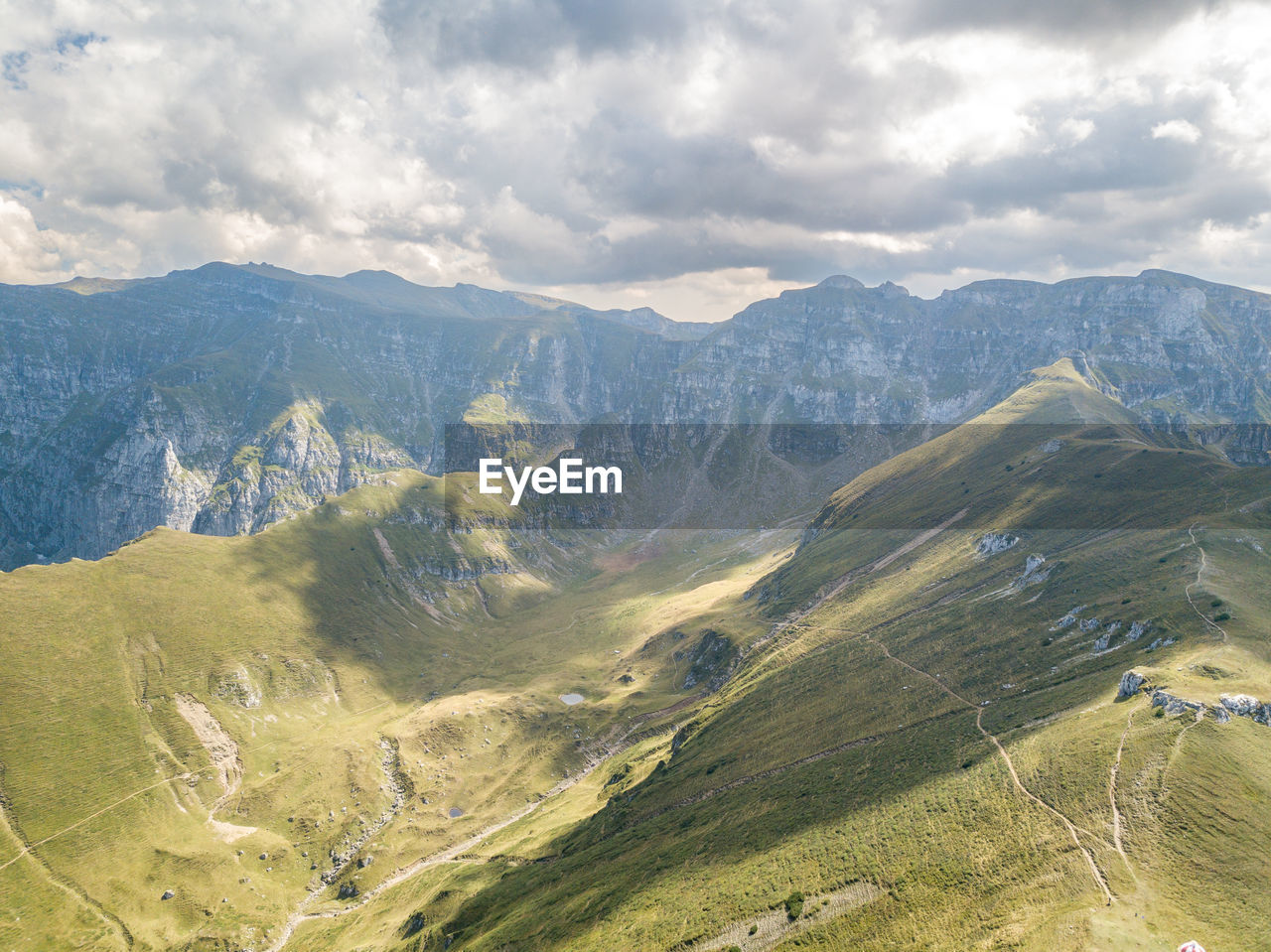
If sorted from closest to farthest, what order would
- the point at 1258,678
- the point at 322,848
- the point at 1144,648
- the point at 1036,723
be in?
1. the point at 1258,678
2. the point at 1036,723
3. the point at 1144,648
4. the point at 322,848

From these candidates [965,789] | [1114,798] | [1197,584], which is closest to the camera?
[1114,798]

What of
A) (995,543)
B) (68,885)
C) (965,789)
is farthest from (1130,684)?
(68,885)

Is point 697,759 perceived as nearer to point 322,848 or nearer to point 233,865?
point 322,848

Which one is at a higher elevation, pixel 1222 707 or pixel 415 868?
pixel 1222 707

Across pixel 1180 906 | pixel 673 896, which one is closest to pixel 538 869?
pixel 673 896

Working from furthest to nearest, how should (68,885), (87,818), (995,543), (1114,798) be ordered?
1. (995,543)
2. (87,818)
3. (68,885)
4. (1114,798)

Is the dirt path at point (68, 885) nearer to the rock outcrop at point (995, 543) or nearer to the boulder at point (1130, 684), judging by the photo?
the boulder at point (1130, 684)

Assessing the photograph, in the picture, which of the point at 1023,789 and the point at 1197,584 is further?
the point at 1197,584

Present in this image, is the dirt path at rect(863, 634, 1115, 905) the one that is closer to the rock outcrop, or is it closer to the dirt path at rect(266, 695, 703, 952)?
the rock outcrop

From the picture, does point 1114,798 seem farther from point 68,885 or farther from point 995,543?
point 68,885
